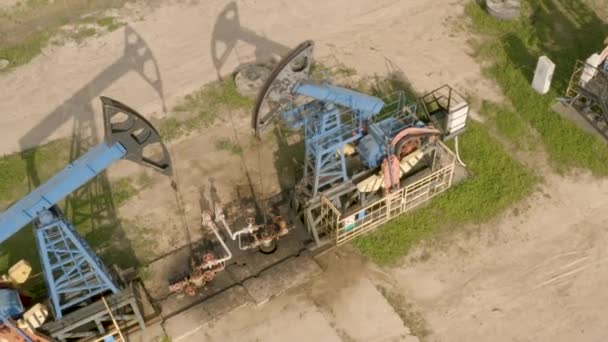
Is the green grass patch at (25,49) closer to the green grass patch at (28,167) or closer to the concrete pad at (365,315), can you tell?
the green grass patch at (28,167)

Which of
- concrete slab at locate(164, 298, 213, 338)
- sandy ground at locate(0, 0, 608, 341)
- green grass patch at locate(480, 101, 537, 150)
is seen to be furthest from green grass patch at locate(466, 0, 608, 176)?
concrete slab at locate(164, 298, 213, 338)

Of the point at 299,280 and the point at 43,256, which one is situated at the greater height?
the point at 43,256

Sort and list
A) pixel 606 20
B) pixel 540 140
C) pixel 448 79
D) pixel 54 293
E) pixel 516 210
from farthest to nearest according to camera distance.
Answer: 1. pixel 606 20
2. pixel 448 79
3. pixel 540 140
4. pixel 516 210
5. pixel 54 293

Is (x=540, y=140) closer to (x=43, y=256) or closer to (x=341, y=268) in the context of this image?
(x=341, y=268)

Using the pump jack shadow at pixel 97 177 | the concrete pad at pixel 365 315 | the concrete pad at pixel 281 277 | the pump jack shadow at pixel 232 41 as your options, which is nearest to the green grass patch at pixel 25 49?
the pump jack shadow at pixel 97 177

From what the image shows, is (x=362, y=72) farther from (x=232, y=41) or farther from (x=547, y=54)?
(x=547, y=54)

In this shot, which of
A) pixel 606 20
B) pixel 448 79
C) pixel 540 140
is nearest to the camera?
pixel 540 140

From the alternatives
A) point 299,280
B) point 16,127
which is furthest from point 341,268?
point 16,127
